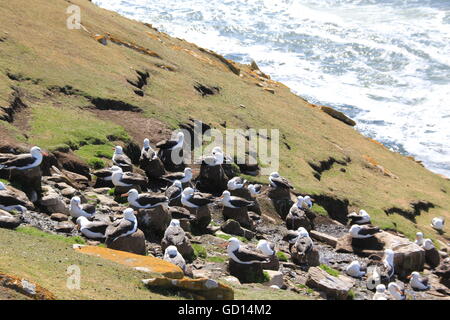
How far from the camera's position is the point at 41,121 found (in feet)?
88.2

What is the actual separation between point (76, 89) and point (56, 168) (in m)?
8.93

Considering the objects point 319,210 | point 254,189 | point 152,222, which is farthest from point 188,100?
point 152,222

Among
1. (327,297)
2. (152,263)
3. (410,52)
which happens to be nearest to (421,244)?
(327,297)

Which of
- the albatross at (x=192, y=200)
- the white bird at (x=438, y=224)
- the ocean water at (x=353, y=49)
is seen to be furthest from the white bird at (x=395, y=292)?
the ocean water at (x=353, y=49)

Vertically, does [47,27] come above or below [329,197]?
above

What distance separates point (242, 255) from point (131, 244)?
3115 mm

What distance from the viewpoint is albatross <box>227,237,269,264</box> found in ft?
61.7

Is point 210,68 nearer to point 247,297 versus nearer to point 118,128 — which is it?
point 118,128

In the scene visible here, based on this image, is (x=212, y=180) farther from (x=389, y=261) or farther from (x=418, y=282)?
(x=418, y=282)

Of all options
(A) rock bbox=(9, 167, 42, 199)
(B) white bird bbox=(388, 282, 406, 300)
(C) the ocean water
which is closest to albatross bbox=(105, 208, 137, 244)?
(A) rock bbox=(9, 167, 42, 199)

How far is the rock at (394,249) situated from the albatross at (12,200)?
12354mm

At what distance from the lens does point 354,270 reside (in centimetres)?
2298
